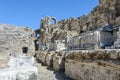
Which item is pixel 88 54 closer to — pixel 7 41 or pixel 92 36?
pixel 92 36

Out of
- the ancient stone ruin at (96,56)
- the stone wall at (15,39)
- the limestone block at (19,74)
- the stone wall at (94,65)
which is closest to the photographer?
the limestone block at (19,74)

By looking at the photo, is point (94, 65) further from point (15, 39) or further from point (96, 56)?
point (15, 39)

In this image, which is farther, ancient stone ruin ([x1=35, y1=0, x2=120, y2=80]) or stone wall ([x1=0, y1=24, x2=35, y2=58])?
stone wall ([x1=0, y1=24, x2=35, y2=58])

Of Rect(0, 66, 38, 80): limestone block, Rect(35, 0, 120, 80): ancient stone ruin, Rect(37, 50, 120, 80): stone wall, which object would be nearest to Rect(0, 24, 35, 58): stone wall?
Rect(35, 0, 120, 80): ancient stone ruin

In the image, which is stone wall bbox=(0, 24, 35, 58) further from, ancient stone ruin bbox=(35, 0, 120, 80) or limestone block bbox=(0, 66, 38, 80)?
limestone block bbox=(0, 66, 38, 80)

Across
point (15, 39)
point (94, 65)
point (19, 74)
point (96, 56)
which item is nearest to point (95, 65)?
point (94, 65)

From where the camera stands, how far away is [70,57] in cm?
670

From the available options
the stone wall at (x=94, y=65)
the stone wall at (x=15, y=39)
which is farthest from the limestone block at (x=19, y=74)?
the stone wall at (x=15, y=39)

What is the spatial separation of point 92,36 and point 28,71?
425 centimetres

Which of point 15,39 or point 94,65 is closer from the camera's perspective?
point 94,65

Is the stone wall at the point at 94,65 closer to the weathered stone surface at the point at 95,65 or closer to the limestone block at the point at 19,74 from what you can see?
the weathered stone surface at the point at 95,65

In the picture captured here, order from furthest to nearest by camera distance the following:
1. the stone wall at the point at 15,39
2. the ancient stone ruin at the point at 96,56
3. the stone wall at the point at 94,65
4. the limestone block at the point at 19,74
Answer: the stone wall at the point at 15,39, the ancient stone ruin at the point at 96,56, the stone wall at the point at 94,65, the limestone block at the point at 19,74

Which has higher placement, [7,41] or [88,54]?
[7,41]

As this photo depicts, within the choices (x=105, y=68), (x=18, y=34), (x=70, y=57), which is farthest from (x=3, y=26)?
(x=105, y=68)
